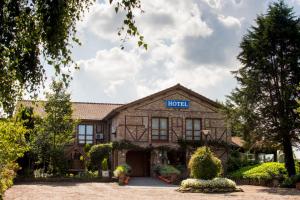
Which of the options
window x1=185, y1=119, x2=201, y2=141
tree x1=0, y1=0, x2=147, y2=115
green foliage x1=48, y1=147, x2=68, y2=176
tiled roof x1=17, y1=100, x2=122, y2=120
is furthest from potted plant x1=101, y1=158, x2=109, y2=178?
tree x1=0, y1=0, x2=147, y2=115

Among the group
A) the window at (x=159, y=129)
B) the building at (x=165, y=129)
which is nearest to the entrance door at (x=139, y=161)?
the building at (x=165, y=129)

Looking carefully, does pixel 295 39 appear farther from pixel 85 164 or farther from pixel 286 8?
pixel 85 164

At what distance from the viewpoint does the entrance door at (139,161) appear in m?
35.3

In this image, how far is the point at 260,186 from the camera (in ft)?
88.4

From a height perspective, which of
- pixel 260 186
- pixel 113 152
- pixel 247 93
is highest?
pixel 247 93

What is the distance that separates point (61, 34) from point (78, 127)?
3102cm

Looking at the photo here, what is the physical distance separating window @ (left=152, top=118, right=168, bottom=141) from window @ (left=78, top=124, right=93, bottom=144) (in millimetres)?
7122

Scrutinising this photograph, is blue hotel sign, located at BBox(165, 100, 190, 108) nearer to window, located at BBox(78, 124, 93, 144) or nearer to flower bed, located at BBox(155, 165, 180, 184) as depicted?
flower bed, located at BBox(155, 165, 180, 184)

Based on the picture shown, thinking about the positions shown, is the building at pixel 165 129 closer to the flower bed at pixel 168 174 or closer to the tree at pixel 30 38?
the flower bed at pixel 168 174

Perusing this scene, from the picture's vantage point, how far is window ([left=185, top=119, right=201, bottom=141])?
34500 millimetres

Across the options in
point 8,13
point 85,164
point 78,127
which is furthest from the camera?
point 78,127

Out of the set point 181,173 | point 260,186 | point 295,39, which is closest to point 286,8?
point 295,39

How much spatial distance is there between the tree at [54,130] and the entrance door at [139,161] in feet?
20.0

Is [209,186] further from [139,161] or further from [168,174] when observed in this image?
[139,161]
